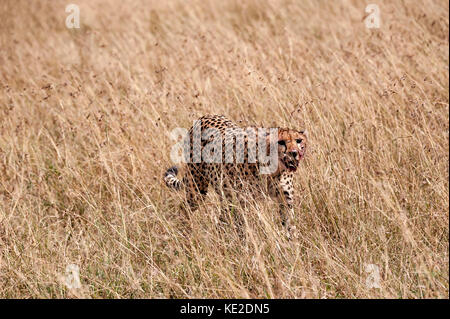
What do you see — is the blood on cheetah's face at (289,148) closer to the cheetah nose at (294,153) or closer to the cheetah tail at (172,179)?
the cheetah nose at (294,153)

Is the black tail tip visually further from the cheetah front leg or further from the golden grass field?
the cheetah front leg

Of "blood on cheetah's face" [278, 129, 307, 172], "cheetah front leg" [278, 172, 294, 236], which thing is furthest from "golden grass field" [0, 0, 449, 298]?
"blood on cheetah's face" [278, 129, 307, 172]

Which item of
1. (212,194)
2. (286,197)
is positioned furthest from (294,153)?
(212,194)

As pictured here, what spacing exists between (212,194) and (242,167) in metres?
0.46

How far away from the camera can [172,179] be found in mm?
3334

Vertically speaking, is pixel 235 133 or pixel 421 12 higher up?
pixel 421 12

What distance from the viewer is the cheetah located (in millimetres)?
2949

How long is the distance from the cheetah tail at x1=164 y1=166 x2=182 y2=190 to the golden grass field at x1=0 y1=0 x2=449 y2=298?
0.11 meters

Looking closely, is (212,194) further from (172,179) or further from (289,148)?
(289,148)
